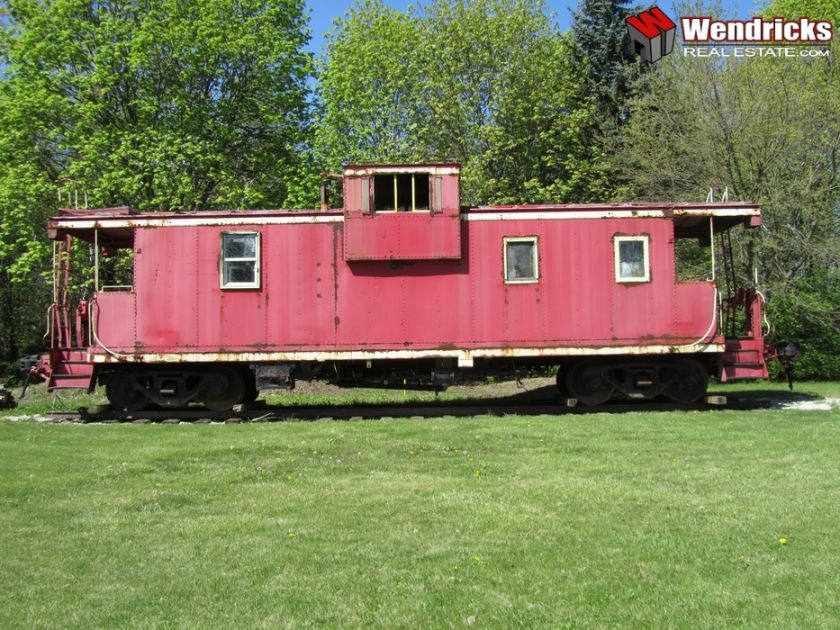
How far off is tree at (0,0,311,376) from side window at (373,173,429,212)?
10674mm

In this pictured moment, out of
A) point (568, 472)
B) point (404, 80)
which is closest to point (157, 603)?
point (568, 472)

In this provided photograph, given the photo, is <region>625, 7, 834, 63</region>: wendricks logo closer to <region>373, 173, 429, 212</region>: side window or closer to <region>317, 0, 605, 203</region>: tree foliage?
<region>317, 0, 605, 203</region>: tree foliage

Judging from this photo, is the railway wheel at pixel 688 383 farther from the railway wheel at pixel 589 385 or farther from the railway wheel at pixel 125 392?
the railway wheel at pixel 125 392

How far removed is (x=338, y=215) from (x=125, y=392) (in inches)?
201

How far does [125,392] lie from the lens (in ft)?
46.0

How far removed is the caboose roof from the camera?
13.4 m

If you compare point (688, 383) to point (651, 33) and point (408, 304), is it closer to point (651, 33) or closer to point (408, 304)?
point (408, 304)

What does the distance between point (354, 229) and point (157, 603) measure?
9277 millimetres

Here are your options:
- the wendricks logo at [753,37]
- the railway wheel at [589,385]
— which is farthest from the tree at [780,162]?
the railway wheel at [589,385]

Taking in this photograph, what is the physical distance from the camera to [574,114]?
26688 mm

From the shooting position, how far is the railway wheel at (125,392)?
13.9m

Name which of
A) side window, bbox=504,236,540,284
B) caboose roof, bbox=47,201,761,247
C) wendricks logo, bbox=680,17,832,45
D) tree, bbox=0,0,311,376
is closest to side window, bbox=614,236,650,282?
caboose roof, bbox=47,201,761,247

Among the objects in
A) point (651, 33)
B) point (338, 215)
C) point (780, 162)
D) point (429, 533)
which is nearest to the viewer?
point (429, 533)

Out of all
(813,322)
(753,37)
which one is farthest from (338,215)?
(753,37)
